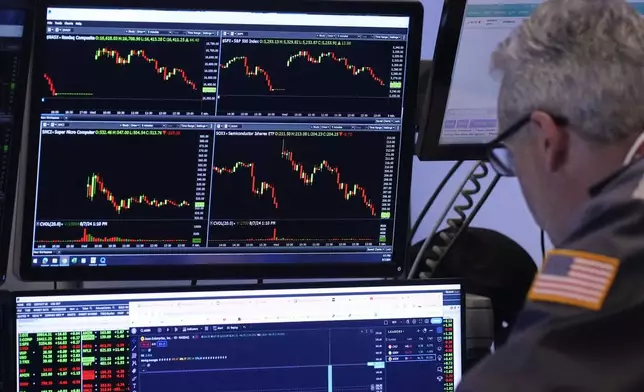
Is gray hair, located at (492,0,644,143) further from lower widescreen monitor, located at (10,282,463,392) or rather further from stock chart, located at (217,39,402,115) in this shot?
lower widescreen monitor, located at (10,282,463,392)

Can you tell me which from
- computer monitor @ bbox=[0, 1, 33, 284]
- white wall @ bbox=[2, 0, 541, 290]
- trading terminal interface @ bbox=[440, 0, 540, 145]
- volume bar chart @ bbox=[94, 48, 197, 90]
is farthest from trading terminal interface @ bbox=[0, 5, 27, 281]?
white wall @ bbox=[2, 0, 541, 290]

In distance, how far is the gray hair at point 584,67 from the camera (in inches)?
36.3

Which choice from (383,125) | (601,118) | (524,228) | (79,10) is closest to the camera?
(601,118)

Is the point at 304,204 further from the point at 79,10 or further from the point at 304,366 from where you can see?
the point at 79,10

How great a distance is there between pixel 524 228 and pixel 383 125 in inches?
48.8

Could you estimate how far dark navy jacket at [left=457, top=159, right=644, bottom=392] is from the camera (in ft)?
2.56

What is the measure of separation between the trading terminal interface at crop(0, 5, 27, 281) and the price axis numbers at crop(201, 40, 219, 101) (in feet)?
0.86

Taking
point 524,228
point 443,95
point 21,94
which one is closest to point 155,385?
point 21,94

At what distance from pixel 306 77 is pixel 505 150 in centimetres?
42

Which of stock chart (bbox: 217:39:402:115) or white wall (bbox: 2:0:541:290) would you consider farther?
white wall (bbox: 2:0:541:290)

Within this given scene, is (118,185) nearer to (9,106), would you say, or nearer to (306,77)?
(9,106)

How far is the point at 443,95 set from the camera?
1445 mm

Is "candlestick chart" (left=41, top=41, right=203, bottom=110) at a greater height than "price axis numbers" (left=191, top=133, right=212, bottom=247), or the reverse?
"candlestick chart" (left=41, top=41, right=203, bottom=110)

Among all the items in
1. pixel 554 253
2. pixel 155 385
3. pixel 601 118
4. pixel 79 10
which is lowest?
pixel 155 385
